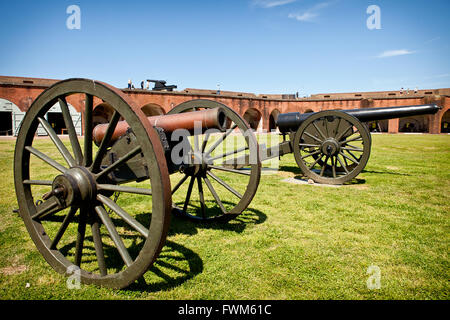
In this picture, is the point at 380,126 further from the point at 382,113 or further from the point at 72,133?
the point at 72,133

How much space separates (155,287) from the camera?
211 cm

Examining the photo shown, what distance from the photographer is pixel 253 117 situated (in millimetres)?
34719

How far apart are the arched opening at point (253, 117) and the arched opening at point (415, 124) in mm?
19773

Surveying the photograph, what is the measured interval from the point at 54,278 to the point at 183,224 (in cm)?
151

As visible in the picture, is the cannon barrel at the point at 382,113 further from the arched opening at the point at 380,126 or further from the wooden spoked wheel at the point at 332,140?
the arched opening at the point at 380,126

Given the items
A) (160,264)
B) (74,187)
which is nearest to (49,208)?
(74,187)

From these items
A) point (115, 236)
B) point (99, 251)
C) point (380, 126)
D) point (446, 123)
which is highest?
point (446, 123)

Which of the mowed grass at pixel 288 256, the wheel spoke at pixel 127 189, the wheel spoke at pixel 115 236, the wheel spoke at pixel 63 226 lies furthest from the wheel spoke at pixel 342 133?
the wheel spoke at pixel 63 226

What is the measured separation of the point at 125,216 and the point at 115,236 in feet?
0.51

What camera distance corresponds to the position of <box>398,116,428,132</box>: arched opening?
34.8 metres

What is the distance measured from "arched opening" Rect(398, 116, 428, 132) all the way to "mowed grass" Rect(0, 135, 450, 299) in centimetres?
3746

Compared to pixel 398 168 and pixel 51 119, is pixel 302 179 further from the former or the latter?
pixel 51 119

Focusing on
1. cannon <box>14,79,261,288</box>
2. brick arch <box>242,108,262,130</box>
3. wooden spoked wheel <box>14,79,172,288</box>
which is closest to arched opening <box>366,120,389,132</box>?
brick arch <box>242,108,262,130</box>

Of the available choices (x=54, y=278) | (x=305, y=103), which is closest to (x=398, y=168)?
(x=54, y=278)
